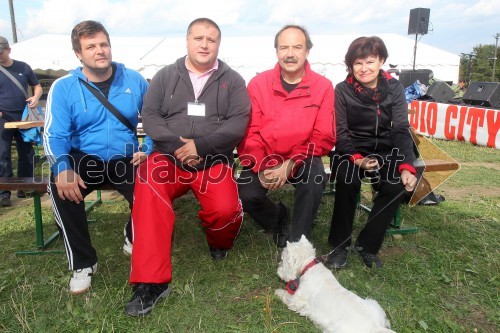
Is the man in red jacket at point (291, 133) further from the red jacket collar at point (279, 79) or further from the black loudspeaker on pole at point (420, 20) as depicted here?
the black loudspeaker on pole at point (420, 20)

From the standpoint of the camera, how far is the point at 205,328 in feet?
7.55

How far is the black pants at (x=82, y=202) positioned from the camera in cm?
268

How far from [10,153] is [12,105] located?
635mm

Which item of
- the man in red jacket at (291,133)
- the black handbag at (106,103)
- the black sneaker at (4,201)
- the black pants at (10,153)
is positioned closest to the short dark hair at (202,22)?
the man in red jacket at (291,133)

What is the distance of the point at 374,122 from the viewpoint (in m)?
3.15

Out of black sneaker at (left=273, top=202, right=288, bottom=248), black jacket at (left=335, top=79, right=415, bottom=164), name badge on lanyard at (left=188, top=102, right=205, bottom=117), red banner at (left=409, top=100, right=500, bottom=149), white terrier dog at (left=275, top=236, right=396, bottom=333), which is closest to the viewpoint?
white terrier dog at (left=275, top=236, right=396, bottom=333)

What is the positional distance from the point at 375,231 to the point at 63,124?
7.79ft

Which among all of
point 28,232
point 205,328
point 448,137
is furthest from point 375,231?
point 448,137

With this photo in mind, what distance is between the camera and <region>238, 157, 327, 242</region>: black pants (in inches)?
113

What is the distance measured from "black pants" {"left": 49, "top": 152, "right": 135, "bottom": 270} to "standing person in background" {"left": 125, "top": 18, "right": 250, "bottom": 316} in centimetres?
32

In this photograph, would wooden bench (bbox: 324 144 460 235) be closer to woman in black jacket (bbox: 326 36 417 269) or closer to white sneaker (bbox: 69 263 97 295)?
woman in black jacket (bbox: 326 36 417 269)

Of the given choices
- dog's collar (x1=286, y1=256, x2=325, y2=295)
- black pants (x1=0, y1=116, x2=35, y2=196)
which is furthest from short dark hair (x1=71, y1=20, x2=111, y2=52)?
black pants (x1=0, y1=116, x2=35, y2=196)

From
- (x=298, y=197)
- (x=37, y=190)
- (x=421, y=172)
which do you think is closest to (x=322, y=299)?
(x=298, y=197)

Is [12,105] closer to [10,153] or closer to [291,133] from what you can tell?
[10,153]
